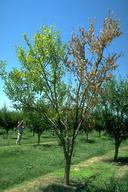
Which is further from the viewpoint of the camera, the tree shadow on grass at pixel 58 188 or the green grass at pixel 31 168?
the green grass at pixel 31 168

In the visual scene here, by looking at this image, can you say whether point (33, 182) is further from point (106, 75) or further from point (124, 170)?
point (124, 170)

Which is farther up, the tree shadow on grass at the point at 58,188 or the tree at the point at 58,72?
the tree at the point at 58,72

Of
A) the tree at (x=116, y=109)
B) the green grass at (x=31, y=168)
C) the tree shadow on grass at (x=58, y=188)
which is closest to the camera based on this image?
the tree shadow on grass at (x=58, y=188)

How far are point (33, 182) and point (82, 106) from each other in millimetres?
3871

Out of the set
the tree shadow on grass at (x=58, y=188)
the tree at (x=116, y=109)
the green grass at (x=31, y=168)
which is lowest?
the tree shadow on grass at (x=58, y=188)

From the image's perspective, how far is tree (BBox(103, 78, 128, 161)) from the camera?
25625mm

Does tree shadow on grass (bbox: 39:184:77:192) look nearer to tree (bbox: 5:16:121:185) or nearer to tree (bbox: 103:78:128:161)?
tree (bbox: 5:16:121:185)

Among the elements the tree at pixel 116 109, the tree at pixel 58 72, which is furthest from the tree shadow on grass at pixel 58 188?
the tree at pixel 116 109

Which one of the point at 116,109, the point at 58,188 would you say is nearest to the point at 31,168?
the point at 58,188

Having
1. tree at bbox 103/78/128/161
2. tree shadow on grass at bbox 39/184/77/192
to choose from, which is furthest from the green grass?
tree at bbox 103/78/128/161

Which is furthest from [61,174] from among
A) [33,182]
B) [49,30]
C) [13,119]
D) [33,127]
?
[13,119]

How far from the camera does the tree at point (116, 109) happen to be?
84.1ft

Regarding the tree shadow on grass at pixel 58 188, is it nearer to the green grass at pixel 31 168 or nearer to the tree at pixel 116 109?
the green grass at pixel 31 168

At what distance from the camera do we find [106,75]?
15219 mm
